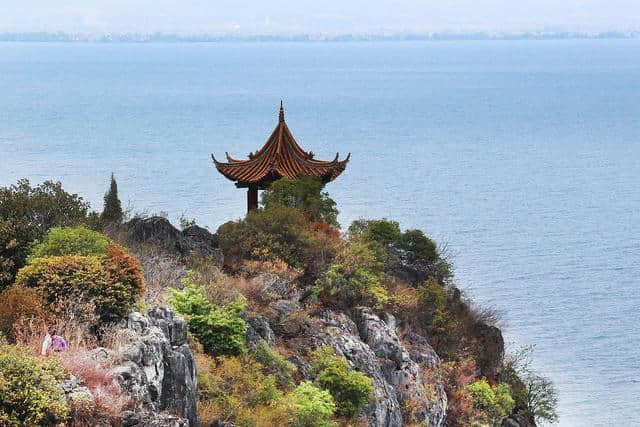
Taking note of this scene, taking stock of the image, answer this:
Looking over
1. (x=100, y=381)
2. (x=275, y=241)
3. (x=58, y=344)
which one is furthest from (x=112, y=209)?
(x=100, y=381)

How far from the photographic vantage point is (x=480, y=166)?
125750 millimetres

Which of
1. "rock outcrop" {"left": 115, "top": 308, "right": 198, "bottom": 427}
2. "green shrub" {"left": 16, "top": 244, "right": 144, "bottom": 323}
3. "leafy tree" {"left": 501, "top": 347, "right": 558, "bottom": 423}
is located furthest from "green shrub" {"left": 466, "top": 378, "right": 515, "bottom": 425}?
"green shrub" {"left": 16, "top": 244, "right": 144, "bottom": 323}

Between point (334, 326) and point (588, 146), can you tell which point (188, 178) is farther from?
point (334, 326)

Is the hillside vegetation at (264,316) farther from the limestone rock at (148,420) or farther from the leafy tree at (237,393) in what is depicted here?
the limestone rock at (148,420)

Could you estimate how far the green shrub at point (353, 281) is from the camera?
35.7 m

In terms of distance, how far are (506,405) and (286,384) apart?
38.9 ft

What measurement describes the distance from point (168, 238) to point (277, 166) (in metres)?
6.96

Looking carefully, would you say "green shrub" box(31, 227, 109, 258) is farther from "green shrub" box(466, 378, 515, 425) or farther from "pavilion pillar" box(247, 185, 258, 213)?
"pavilion pillar" box(247, 185, 258, 213)

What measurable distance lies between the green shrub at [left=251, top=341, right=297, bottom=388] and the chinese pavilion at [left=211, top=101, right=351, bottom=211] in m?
13.7

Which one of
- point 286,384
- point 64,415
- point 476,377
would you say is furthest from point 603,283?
point 64,415

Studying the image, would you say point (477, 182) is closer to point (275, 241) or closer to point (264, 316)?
point (275, 241)

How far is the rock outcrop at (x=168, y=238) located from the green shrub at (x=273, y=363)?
6876mm

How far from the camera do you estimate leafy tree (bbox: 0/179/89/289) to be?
28.3 m

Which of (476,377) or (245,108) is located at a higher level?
(245,108)
